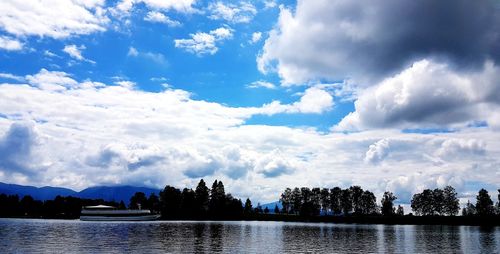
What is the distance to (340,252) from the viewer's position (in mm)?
73562

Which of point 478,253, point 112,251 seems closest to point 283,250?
point 112,251

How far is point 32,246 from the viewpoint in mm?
71562

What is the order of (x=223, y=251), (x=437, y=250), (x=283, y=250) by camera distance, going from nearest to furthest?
(x=223, y=251)
(x=283, y=250)
(x=437, y=250)

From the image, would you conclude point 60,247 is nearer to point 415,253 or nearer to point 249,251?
point 249,251

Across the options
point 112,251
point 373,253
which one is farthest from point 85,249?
point 373,253

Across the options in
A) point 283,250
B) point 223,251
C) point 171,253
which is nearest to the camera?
point 171,253

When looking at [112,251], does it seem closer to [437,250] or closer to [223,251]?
[223,251]

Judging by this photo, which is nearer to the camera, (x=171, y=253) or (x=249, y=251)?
(x=171, y=253)

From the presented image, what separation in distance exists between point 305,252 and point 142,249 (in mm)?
26053

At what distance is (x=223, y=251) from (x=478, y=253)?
4416cm

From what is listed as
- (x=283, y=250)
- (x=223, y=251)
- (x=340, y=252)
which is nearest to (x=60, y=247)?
(x=223, y=251)

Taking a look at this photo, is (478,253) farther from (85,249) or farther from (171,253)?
(85,249)

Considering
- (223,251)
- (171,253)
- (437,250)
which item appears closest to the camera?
(171,253)

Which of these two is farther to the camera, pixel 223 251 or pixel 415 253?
pixel 415 253
